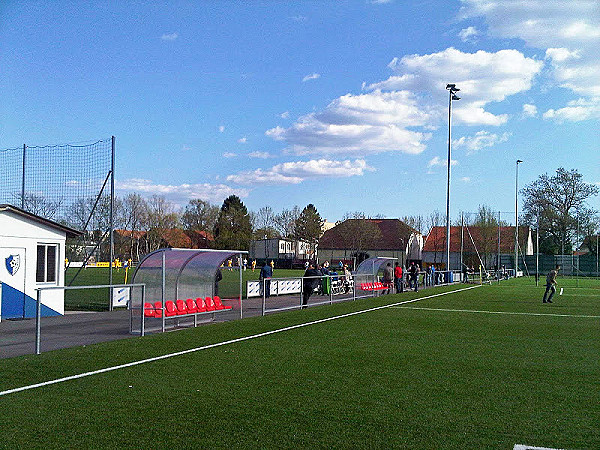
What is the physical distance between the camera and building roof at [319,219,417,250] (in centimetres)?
9206

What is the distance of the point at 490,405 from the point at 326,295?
2078 centimetres

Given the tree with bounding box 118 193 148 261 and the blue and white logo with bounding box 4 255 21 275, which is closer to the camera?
the blue and white logo with bounding box 4 255 21 275

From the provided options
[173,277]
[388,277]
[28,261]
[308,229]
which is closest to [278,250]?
[308,229]

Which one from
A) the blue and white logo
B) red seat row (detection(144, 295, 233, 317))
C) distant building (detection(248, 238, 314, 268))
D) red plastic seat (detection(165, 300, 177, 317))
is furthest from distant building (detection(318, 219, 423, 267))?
red plastic seat (detection(165, 300, 177, 317))

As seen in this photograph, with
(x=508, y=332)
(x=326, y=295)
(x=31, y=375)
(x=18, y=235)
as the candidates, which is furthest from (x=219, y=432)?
(x=326, y=295)

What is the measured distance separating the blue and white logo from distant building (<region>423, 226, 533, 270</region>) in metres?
50.6

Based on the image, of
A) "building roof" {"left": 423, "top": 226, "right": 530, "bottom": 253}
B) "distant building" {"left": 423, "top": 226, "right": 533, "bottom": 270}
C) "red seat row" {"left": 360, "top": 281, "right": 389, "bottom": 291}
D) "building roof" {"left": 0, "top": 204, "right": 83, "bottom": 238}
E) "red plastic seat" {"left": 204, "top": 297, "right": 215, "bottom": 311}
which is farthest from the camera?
"building roof" {"left": 423, "top": 226, "right": 530, "bottom": 253}

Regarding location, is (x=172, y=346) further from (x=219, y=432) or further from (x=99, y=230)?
(x=99, y=230)

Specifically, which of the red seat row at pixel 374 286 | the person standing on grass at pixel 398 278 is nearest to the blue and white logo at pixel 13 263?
the red seat row at pixel 374 286

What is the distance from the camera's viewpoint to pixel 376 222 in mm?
97188

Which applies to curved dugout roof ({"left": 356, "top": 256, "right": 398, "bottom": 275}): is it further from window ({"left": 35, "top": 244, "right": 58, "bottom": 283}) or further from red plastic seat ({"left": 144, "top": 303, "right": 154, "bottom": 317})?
red plastic seat ({"left": 144, "top": 303, "right": 154, "bottom": 317})

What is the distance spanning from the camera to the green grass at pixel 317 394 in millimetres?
6469

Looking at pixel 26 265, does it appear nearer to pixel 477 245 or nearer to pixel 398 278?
pixel 398 278

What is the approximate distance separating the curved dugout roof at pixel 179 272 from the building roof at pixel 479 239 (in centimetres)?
6125
